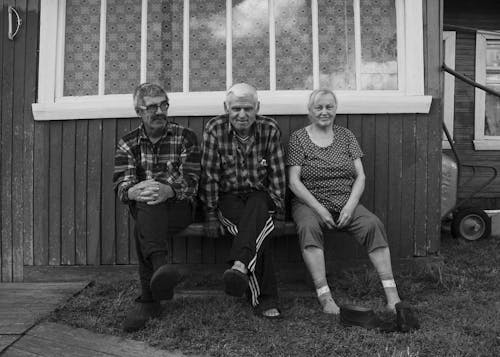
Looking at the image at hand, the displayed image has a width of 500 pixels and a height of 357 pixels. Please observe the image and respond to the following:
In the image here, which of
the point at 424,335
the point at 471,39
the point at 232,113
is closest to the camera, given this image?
the point at 424,335

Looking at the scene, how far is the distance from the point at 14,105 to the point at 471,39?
5.27 meters

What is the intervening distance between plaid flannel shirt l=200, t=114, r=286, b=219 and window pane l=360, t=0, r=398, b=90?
3.56 ft

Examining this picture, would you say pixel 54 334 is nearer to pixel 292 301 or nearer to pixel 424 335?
pixel 292 301

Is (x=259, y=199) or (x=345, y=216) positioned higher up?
(x=259, y=199)

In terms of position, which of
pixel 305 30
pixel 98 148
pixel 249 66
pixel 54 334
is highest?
pixel 305 30

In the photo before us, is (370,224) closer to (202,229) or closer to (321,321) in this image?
(321,321)

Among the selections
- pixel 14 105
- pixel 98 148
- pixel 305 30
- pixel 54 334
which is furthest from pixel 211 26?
pixel 54 334

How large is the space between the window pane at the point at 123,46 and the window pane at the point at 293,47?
1062 mm

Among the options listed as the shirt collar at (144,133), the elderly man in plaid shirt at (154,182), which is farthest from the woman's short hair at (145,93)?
the shirt collar at (144,133)

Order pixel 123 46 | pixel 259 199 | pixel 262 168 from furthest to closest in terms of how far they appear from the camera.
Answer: pixel 123 46
pixel 262 168
pixel 259 199

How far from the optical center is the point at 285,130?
3631 mm

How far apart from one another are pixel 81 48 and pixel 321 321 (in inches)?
104

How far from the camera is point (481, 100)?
6203 mm

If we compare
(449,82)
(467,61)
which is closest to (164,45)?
(449,82)
